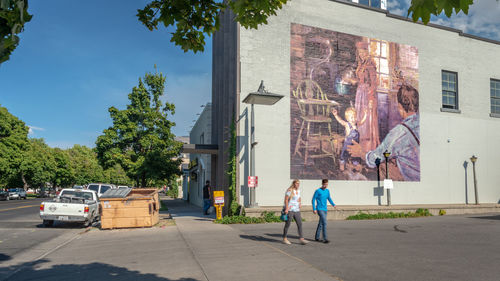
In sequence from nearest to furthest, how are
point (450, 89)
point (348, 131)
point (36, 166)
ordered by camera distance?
point (348, 131) < point (450, 89) < point (36, 166)

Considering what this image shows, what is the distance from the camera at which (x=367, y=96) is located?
64.0 feet

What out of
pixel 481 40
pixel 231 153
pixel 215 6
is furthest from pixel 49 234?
pixel 481 40

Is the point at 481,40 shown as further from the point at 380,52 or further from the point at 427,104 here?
the point at 380,52

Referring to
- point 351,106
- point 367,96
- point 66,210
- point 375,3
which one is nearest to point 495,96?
point 375,3

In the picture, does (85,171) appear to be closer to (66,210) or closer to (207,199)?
(207,199)

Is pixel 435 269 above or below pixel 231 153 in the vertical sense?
below

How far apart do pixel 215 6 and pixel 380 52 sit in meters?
16.7

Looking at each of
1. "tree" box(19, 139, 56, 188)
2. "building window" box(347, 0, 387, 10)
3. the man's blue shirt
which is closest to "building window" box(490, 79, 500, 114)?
"building window" box(347, 0, 387, 10)

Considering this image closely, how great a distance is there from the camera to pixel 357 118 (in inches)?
754

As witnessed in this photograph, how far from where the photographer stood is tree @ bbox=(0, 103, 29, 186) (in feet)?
165

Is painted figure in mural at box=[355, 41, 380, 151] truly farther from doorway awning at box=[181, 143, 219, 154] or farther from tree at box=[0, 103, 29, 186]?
tree at box=[0, 103, 29, 186]

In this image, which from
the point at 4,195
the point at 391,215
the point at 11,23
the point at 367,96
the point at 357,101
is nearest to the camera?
the point at 11,23

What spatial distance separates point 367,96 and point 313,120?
3.63 meters

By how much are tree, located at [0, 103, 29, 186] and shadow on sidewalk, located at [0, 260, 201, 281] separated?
4988cm
